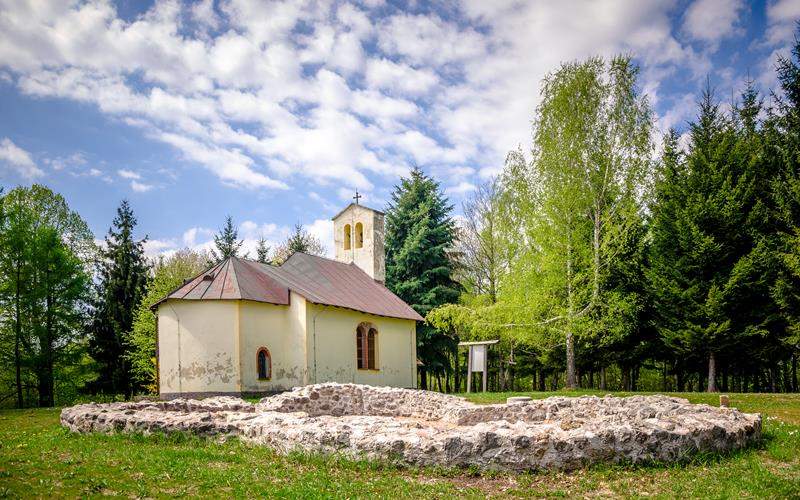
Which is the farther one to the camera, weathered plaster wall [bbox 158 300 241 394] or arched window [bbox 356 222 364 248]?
arched window [bbox 356 222 364 248]

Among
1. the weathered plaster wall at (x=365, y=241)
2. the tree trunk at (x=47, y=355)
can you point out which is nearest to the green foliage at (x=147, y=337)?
the tree trunk at (x=47, y=355)

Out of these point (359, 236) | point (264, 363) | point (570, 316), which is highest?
point (359, 236)

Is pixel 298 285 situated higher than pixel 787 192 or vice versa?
pixel 787 192

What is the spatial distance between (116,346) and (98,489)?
30.1 metres

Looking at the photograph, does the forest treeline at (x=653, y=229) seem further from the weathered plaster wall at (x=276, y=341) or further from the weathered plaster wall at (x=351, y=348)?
the weathered plaster wall at (x=276, y=341)

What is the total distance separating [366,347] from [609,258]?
12.4 m

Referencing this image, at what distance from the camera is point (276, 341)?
25.6m

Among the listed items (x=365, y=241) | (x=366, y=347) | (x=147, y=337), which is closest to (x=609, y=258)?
(x=366, y=347)

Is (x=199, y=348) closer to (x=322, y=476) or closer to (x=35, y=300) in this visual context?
(x=35, y=300)

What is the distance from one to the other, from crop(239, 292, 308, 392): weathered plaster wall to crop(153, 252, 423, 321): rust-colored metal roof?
481 millimetres

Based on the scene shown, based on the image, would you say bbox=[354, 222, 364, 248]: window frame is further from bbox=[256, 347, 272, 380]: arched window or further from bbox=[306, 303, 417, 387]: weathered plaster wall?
bbox=[256, 347, 272, 380]: arched window

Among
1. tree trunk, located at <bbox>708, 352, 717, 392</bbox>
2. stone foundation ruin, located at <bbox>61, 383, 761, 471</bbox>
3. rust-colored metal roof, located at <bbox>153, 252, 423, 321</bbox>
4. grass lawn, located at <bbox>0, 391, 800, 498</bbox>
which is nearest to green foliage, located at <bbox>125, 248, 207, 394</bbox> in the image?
rust-colored metal roof, located at <bbox>153, 252, 423, 321</bbox>

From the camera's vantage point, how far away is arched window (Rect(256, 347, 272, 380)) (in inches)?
974

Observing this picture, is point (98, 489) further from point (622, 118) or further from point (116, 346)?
point (116, 346)
